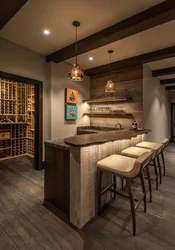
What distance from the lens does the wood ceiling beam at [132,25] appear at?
193 centimetres

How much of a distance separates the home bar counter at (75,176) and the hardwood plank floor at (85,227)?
0.15 metres

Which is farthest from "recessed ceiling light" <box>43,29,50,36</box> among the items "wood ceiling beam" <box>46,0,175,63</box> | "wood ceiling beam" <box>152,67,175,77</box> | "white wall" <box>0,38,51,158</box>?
"wood ceiling beam" <box>152,67,175,77</box>

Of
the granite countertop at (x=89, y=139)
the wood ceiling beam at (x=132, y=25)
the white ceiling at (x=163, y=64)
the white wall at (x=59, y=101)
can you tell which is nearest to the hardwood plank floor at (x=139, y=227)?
the granite countertop at (x=89, y=139)

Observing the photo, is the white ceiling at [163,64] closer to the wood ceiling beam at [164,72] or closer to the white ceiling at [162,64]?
the white ceiling at [162,64]

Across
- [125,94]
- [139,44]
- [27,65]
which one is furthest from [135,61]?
[27,65]

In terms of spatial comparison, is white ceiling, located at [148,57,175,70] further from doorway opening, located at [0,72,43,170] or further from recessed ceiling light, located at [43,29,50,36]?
doorway opening, located at [0,72,43,170]

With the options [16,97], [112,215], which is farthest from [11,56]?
[112,215]

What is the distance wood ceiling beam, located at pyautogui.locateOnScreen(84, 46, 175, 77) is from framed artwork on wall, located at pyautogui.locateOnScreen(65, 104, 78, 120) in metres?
1.38

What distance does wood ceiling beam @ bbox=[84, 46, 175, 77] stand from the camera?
3.26 m

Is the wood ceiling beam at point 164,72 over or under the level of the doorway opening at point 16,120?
over

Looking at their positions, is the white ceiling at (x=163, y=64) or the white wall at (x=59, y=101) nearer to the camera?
the white wall at (x=59, y=101)

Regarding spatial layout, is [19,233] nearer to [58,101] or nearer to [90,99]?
[58,101]

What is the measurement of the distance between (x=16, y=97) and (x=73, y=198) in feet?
13.4

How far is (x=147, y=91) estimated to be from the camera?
172 inches
